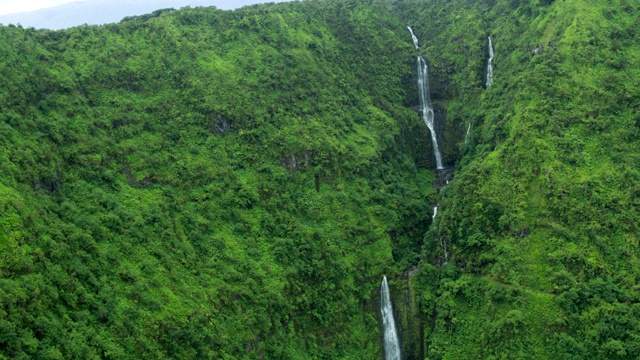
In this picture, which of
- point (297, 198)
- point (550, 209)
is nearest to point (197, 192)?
point (297, 198)

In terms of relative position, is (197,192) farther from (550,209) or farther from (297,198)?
(550,209)

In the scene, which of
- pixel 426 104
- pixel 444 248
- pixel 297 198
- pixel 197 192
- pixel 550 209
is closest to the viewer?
pixel 550 209

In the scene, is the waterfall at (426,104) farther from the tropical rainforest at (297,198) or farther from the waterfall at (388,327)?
the waterfall at (388,327)

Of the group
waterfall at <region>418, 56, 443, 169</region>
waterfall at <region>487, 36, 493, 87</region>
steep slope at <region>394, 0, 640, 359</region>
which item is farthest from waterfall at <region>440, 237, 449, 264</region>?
waterfall at <region>487, 36, 493, 87</region>

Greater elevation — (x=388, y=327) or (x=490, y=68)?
(x=490, y=68)

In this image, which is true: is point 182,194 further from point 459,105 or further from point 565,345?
point 459,105

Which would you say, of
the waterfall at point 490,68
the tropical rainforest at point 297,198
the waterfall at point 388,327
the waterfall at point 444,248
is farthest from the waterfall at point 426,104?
the waterfall at point 388,327

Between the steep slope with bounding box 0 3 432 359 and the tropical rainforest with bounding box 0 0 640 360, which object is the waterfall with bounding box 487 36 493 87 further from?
the steep slope with bounding box 0 3 432 359
